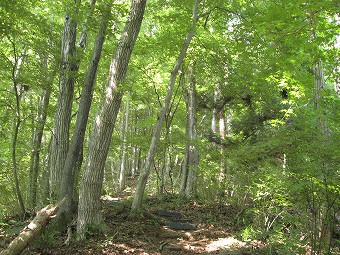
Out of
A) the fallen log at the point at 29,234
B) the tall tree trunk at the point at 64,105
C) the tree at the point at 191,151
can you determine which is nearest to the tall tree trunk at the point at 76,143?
the tall tree trunk at the point at 64,105

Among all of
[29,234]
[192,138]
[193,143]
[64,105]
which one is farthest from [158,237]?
[192,138]

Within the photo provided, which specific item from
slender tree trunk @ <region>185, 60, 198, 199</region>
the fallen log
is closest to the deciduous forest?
the fallen log

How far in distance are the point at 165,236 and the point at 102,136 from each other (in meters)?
2.88

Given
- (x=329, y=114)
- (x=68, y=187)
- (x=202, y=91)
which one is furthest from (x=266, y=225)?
(x=202, y=91)

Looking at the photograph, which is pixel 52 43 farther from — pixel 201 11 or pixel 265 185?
pixel 265 185

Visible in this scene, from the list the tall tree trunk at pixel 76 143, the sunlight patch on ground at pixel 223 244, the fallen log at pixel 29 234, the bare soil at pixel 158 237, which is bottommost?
the sunlight patch on ground at pixel 223 244

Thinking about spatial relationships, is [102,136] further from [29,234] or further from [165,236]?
[165,236]

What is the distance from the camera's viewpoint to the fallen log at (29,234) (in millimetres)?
4176

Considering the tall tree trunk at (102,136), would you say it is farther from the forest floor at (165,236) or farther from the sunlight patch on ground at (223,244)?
the sunlight patch on ground at (223,244)

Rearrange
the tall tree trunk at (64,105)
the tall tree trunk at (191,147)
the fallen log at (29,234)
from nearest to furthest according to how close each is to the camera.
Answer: the fallen log at (29,234), the tall tree trunk at (64,105), the tall tree trunk at (191,147)

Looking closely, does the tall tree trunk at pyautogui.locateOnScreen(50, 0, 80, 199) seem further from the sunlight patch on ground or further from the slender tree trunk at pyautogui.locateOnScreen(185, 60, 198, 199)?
the slender tree trunk at pyautogui.locateOnScreen(185, 60, 198, 199)

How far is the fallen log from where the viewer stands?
4.18 metres

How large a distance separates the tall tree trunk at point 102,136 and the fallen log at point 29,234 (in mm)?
1141

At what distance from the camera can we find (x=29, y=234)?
4402 mm
